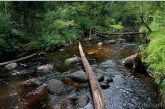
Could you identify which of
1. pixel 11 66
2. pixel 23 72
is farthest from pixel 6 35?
pixel 23 72

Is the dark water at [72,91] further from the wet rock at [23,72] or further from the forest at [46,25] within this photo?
the forest at [46,25]

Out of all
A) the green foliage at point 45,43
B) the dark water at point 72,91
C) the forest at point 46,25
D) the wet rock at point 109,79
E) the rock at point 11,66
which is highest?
the forest at point 46,25

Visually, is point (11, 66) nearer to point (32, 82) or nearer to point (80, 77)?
point (32, 82)

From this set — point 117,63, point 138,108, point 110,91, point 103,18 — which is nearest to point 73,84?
point 110,91

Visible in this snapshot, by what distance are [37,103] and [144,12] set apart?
19107mm

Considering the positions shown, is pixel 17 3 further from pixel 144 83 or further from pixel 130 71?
pixel 144 83

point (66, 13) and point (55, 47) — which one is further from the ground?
point (66, 13)

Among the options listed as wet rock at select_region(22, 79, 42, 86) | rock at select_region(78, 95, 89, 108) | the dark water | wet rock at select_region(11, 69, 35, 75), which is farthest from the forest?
wet rock at select_region(22, 79, 42, 86)

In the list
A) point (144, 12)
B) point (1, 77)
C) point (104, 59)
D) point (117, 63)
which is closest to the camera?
point (1, 77)

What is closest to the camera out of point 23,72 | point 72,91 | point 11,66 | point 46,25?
point 72,91

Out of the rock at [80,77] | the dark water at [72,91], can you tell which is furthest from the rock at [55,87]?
the rock at [80,77]

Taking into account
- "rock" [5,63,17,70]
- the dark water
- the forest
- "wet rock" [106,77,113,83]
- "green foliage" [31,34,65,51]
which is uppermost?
the forest

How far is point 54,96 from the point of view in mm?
7250

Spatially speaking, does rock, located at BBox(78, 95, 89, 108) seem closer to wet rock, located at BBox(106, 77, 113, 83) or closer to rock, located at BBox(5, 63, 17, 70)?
wet rock, located at BBox(106, 77, 113, 83)
